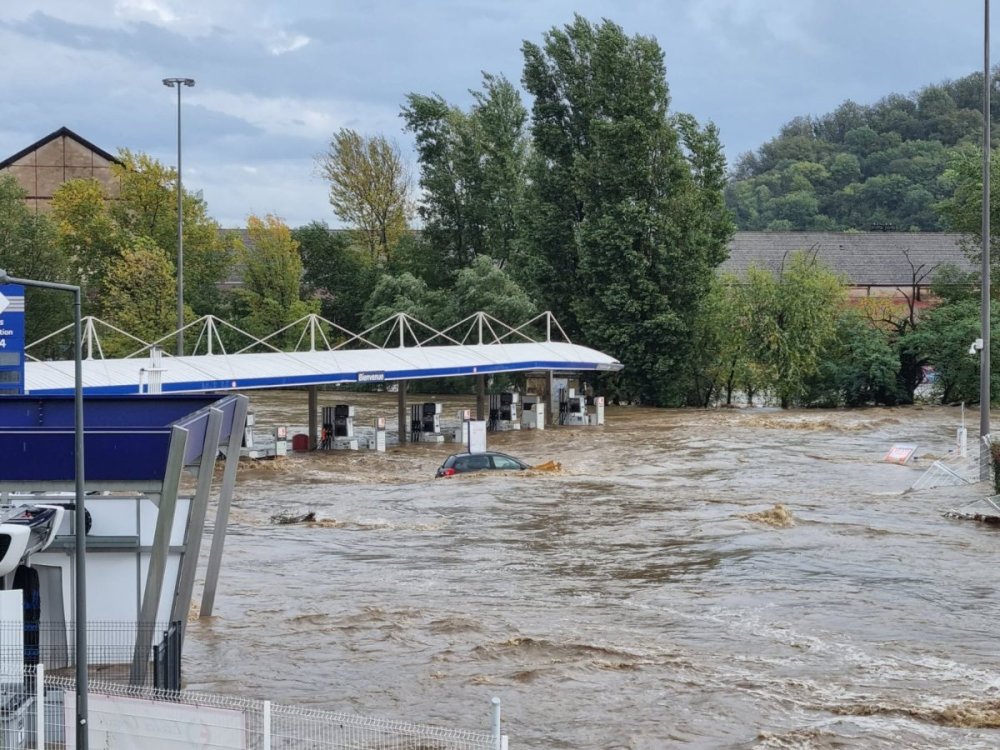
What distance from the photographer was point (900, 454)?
135ft

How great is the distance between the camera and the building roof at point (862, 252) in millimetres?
92188

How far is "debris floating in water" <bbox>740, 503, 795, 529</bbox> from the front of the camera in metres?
28.4

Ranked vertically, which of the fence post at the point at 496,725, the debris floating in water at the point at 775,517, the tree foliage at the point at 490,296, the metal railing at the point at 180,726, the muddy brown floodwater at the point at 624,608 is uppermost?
the tree foliage at the point at 490,296

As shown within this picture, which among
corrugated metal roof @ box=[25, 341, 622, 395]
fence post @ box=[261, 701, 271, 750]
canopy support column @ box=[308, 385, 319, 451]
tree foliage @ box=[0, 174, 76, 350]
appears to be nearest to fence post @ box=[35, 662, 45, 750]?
fence post @ box=[261, 701, 271, 750]

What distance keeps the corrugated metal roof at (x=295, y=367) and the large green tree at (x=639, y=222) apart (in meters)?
9.19

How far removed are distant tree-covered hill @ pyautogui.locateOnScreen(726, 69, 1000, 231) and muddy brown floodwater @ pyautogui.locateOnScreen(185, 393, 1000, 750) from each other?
328ft

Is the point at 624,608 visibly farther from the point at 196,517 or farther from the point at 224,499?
the point at 196,517

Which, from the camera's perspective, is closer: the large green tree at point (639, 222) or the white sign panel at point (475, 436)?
the white sign panel at point (475, 436)

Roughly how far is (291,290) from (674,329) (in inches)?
1045

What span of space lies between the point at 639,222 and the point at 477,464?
31.6 metres

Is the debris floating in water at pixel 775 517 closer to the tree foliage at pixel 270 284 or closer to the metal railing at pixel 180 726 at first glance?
the metal railing at pixel 180 726

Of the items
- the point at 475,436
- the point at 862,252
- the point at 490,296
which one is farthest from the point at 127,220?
the point at 862,252

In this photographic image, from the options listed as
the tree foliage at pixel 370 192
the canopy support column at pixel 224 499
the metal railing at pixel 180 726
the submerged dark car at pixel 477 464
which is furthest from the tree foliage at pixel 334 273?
the metal railing at pixel 180 726

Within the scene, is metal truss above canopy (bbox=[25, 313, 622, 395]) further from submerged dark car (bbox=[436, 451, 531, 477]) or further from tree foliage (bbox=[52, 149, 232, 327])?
tree foliage (bbox=[52, 149, 232, 327])
